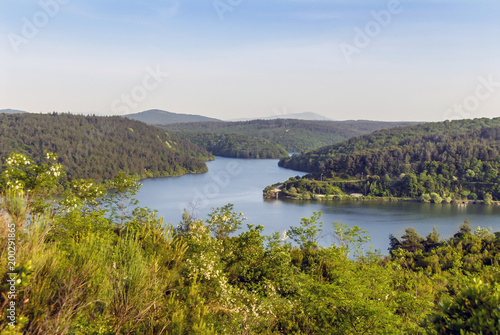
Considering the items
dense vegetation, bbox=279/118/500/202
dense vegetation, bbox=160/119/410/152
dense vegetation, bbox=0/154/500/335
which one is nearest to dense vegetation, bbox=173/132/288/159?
dense vegetation, bbox=160/119/410/152

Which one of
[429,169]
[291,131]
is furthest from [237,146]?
[429,169]

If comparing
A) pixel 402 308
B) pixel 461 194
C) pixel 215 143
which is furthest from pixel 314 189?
pixel 215 143

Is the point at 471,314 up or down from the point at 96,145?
down

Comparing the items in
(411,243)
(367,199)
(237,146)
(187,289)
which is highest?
(237,146)

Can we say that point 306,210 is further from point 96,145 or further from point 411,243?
point 96,145

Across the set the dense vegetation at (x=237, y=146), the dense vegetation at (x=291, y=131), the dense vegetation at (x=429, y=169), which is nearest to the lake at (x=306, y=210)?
the dense vegetation at (x=429, y=169)

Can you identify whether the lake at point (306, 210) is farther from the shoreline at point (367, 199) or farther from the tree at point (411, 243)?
the tree at point (411, 243)

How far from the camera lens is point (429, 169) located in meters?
57.3

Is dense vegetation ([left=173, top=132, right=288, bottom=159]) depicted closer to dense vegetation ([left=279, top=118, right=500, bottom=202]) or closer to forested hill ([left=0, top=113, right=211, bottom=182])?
forested hill ([left=0, top=113, right=211, bottom=182])

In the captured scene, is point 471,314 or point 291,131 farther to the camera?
point 291,131

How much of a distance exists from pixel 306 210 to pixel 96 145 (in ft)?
144

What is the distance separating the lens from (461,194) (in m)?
50.8

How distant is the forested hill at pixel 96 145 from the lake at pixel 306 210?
10.3 meters

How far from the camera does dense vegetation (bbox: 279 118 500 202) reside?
2040 inches
